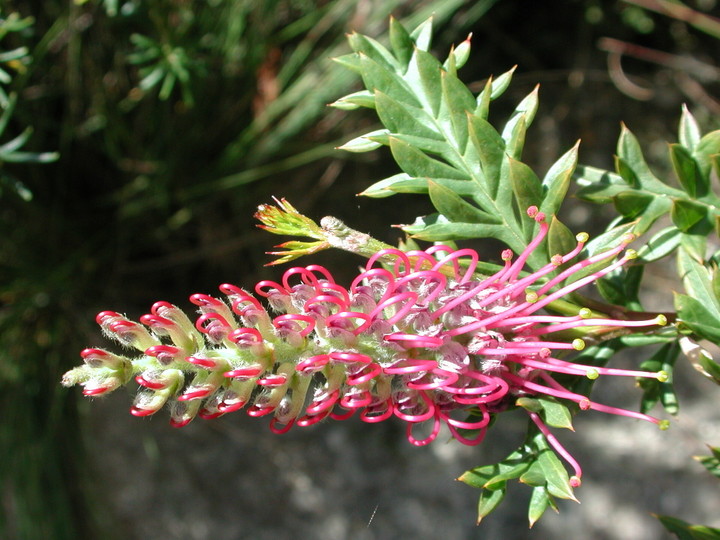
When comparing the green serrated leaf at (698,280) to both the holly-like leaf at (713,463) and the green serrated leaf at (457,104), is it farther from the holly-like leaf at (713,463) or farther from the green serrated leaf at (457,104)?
the green serrated leaf at (457,104)

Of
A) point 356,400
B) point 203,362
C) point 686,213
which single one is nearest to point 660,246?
point 686,213

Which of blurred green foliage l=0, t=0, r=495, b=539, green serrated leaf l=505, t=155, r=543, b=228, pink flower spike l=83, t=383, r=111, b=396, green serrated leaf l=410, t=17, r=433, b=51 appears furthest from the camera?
blurred green foliage l=0, t=0, r=495, b=539

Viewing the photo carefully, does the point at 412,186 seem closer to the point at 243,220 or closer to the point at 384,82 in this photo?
the point at 384,82

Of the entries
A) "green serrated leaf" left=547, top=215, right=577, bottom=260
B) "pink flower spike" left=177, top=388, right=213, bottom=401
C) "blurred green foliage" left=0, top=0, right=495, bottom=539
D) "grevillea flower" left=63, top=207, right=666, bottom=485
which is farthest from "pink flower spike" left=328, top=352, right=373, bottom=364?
"blurred green foliage" left=0, top=0, right=495, bottom=539

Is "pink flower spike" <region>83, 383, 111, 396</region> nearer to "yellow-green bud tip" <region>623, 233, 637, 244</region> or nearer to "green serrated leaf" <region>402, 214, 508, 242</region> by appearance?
"green serrated leaf" <region>402, 214, 508, 242</region>

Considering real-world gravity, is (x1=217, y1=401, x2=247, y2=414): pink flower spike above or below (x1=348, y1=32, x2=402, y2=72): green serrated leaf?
below

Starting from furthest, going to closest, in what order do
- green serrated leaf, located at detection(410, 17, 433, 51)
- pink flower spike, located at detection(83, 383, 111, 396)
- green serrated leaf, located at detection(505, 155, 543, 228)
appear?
1. green serrated leaf, located at detection(410, 17, 433, 51)
2. green serrated leaf, located at detection(505, 155, 543, 228)
3. pink flower spike, located at detection(83, 383, 111, 396)

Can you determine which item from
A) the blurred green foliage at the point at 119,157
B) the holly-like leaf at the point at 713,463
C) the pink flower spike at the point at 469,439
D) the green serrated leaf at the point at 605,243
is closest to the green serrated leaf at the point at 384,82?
the green serrated leaf at the point at 605,243
